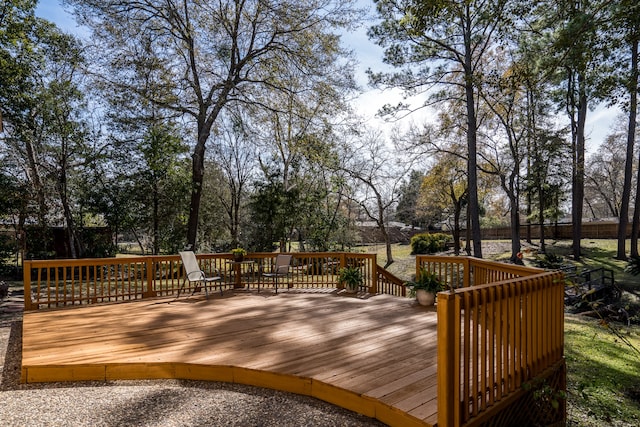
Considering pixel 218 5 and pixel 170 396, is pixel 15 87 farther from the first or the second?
pixel 170 396

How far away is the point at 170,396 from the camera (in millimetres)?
2793

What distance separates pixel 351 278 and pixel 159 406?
14.5ft

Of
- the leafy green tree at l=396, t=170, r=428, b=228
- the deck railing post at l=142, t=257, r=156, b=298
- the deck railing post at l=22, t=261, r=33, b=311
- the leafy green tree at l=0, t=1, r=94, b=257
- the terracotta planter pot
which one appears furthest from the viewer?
the leafy green tree at l=396, t=170, r=428, b=228

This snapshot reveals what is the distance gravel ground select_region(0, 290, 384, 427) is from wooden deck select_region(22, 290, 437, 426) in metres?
0.10

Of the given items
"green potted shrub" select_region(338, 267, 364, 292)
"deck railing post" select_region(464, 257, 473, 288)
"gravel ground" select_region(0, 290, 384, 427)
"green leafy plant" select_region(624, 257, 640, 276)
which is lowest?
"green leafy plant" select_region(624, 257, 640, 276)

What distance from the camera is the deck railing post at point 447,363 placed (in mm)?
2037

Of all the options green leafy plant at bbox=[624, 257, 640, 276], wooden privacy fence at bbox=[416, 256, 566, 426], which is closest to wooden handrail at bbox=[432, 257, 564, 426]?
wooden privacy fence at bbox=[416, 256, 566, 426]

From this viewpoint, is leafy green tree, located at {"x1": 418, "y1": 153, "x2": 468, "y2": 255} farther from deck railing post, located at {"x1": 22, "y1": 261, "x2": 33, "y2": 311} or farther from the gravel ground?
deck railing post, located at {"x1": 22, "y1": 261, "x2": 33, "y2": 311}

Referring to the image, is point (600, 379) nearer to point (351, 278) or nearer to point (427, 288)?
point (427, 288)

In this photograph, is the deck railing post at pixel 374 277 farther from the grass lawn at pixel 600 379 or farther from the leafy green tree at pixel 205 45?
the leafy green tree at pixel 205 45

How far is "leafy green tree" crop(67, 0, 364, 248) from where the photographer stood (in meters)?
9.61

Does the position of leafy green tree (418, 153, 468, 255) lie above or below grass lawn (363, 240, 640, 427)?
above

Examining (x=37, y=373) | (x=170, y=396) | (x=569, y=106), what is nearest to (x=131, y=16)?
(x=37, y=373)

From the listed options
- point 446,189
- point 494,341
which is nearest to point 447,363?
point 494,341
